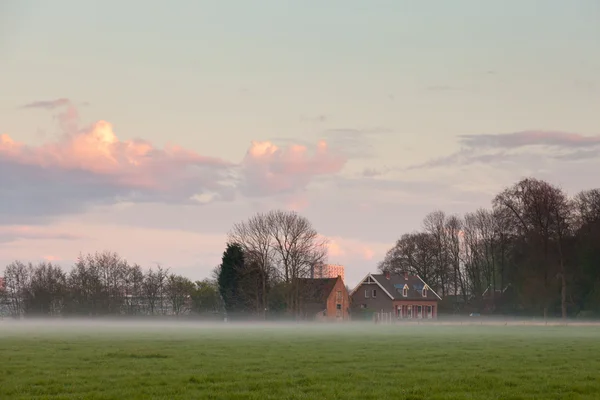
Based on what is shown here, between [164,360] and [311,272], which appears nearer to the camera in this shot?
[164,360]

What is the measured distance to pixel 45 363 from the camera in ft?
84.9

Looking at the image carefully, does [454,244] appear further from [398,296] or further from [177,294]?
[177,294]

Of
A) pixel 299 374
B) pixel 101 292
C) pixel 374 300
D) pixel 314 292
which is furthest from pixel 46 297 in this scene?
pixel 299 374

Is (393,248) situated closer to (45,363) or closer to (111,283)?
(111,283)

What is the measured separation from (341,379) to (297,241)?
80.3 m

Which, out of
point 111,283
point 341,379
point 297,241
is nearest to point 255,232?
point 297,241

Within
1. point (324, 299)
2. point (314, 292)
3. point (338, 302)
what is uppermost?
point (314, 292)

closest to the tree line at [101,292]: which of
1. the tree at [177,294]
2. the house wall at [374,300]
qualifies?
the tree at [177,294]

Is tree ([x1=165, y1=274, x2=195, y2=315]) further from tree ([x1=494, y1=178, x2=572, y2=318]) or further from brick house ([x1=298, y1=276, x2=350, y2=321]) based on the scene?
tree ([x1=494, y1=178, x2=572, y2=318])

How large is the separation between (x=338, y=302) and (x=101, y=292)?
35.4m

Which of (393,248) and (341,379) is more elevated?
(393,248)

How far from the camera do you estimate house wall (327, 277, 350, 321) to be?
→ 117500 millimetres

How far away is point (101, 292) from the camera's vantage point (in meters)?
106

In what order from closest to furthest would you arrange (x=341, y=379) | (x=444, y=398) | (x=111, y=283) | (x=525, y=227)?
(x=444, y=398)
(x=341, y=379)
(x=525, y=227)
(x=111, y=283)
